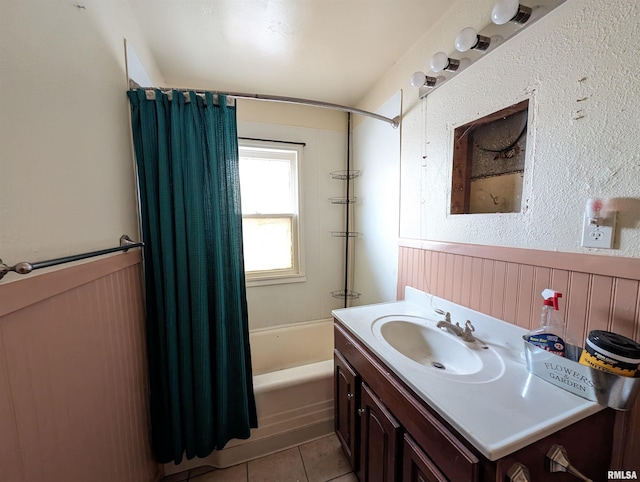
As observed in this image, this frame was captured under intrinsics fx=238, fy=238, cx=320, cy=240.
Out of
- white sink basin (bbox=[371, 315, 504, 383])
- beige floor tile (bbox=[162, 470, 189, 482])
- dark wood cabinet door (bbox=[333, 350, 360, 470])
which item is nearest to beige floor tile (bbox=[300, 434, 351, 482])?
dark wood cabinet door (bbox=[333, 350, 360, 470])

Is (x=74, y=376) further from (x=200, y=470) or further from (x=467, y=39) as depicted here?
(x=467, y=39)

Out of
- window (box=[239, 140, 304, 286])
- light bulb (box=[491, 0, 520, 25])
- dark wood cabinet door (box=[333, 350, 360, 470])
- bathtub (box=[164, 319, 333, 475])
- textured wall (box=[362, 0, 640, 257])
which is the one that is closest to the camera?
textured wall (box=[362, 0, 640, 257])

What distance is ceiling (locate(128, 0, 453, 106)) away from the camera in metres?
1.18

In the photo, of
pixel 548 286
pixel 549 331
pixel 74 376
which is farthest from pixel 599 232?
pixel 74 376

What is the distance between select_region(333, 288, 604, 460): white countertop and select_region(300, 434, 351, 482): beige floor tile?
88 centimetres

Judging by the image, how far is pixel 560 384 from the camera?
71 centimetres

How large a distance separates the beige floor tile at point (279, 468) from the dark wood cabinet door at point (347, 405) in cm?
30

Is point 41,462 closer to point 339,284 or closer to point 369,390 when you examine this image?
point 369,390

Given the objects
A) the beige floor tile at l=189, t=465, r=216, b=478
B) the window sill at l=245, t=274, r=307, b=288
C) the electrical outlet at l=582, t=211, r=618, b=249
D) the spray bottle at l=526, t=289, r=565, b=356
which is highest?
the electrical outlet at l=582, t=211, r=618, b=249

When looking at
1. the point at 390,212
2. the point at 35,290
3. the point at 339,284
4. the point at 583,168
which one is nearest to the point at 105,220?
the point at 35,290

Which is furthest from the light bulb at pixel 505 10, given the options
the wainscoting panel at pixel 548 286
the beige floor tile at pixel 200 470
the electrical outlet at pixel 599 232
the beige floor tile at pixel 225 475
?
the beige floor tile at pixel 200 470

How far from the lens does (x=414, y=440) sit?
77 cm

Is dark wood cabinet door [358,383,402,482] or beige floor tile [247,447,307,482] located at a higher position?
dark wood cabinet door [358,383,402,482]

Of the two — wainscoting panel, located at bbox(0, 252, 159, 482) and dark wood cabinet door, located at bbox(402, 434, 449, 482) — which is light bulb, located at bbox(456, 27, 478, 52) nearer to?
dark wood cabinet door, located at bbox(402, 434, 449, 482)
